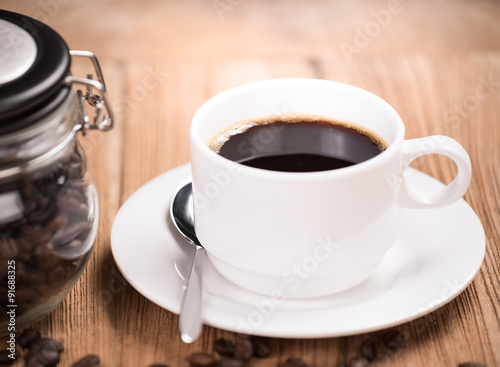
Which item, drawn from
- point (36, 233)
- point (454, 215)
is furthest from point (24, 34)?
point (454, 215)

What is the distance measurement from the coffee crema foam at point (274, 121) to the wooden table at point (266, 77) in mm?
267

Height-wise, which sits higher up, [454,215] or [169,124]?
[454,215]

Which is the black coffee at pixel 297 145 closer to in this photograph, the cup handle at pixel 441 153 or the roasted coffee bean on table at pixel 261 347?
the cup handle at pixel 441 153


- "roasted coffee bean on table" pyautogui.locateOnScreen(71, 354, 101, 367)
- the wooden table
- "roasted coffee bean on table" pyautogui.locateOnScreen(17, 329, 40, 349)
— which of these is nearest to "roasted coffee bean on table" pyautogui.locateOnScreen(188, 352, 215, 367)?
the wooden table

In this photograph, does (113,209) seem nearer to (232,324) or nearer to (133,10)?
(232,324)

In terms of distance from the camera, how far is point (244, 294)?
3.25 ft

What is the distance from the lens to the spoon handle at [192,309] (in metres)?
0.87

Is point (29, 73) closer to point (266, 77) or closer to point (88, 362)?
point (88, 362)

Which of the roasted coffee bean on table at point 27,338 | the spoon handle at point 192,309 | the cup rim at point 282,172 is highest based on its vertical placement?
the cup rim at point 282,172

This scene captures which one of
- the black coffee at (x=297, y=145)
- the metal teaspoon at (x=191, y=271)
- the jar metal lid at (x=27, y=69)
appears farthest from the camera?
the black coffee at (x=297, y=145)

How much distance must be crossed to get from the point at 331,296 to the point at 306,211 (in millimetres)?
172

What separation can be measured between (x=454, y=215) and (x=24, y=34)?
2.41 feet

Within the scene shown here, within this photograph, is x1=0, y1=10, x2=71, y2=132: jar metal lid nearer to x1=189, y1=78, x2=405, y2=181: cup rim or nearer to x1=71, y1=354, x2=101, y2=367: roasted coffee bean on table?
x1=189, y1=78, x2=405, y2=181: cup rim

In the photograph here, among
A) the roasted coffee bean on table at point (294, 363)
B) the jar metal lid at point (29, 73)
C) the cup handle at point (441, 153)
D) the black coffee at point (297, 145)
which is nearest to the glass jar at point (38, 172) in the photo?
the jar metal lid at point (29, 73)
